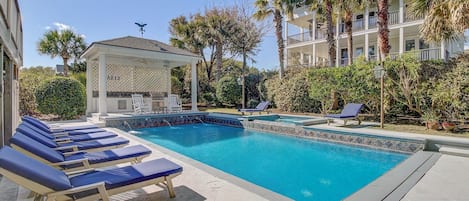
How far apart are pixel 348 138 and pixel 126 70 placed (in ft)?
45.1

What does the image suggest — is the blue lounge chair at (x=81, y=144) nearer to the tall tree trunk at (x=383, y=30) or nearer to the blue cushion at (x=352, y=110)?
the blue cushion at (x=352, y=110)

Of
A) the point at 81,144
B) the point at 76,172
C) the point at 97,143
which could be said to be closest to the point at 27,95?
the point at 81,144

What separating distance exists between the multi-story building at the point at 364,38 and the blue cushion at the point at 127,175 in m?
15.6

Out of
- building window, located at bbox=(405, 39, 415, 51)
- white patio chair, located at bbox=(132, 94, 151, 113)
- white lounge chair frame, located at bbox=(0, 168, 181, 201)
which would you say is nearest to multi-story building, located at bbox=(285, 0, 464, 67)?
building window, located at bbox=(405, 39, 415, 51)

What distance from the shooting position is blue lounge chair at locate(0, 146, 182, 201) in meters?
2.42

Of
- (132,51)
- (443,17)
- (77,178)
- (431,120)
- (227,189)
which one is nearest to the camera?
(77,178)

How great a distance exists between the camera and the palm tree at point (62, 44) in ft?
63.0

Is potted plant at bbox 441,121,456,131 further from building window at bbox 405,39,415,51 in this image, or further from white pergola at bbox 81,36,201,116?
building window at bbox 405,39,415,51

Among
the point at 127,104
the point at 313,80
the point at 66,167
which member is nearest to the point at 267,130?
the point at 313,80

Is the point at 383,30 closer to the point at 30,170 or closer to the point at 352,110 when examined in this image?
the point at 352,110

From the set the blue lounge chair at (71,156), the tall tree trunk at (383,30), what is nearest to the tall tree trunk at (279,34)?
the tall tree trunk at (383,30)

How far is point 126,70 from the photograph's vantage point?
1631cm

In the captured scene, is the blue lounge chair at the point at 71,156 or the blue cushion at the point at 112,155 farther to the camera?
the blue cushion at the point at 112,155

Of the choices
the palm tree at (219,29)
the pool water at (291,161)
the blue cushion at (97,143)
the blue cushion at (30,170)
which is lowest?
the pool water at (291,161)
